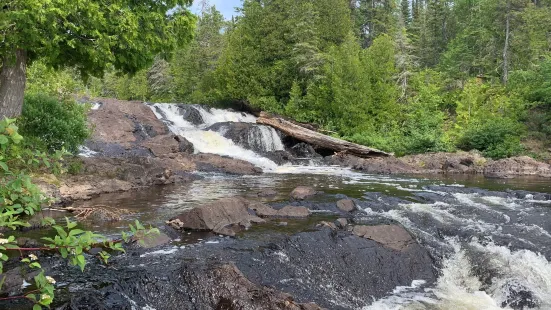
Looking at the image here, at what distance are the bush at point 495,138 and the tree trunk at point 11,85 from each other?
25171 millimetres

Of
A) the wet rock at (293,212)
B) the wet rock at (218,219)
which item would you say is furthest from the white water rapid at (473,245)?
the wet rock at (218,219)

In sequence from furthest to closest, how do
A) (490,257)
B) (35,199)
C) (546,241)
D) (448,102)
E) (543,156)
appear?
(448,102)
(543,156)
(546,241)
(490,257)
(35,199)

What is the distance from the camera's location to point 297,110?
111 feet

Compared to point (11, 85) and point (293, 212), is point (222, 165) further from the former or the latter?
point (11, 85)

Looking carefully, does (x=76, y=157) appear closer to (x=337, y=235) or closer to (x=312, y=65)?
(x=337, y=235)

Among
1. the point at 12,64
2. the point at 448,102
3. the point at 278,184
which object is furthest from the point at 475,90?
the point at 12,64

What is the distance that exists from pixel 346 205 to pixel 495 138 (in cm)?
1907

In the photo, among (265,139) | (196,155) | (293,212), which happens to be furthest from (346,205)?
(265,139)

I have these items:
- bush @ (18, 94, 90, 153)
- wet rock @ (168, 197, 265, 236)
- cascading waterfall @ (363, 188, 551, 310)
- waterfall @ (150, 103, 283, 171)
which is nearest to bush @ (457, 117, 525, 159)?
waterfall @ (150, 103, 283, 171)

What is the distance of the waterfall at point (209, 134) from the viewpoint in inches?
980

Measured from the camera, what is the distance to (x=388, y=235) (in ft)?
31.9

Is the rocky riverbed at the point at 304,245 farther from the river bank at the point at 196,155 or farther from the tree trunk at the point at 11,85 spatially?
the tree trunk at the point at 11,85

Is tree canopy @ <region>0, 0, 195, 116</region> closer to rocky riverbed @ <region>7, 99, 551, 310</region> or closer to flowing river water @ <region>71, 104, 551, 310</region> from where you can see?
rocky riverbed @ <region>7, 99, 551, 310</region>

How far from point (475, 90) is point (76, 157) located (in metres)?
30.2
